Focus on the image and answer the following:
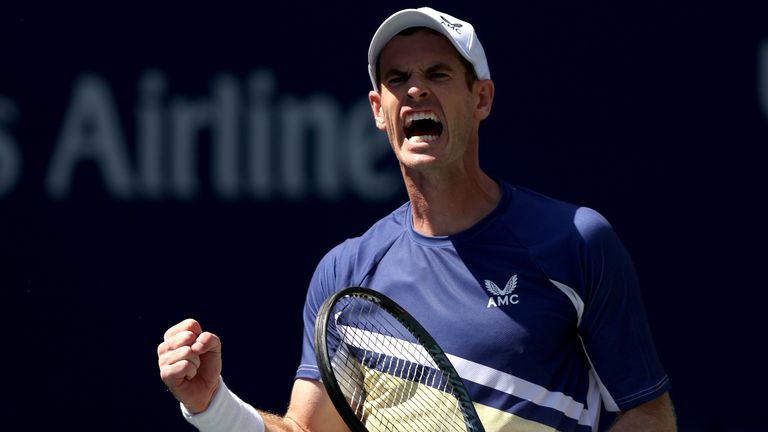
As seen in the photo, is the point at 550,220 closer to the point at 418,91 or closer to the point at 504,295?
the point at 504,295

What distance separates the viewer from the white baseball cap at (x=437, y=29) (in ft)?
10.4

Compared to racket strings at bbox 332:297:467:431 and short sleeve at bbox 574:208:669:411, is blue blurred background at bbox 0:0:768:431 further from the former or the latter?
short sleeve at bbox 574:208:669:411

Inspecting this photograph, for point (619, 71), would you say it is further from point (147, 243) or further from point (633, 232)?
point (147, 243)

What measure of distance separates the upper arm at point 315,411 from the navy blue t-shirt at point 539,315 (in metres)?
0.29

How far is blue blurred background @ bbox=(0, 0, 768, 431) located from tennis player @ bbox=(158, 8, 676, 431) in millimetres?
1558

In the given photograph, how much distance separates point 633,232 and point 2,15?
2200 millimetres

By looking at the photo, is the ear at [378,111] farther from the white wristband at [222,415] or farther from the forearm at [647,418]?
the forearm at [647,418]

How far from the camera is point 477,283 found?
10.3ft

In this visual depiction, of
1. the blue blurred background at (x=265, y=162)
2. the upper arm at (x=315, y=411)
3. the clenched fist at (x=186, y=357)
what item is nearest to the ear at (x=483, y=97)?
the upper arm at (x=315, y=411)

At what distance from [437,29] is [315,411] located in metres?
0.88

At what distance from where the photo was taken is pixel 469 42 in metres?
3.21

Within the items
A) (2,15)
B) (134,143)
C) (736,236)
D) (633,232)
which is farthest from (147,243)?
(736,236)

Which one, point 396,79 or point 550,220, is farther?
point 396,79

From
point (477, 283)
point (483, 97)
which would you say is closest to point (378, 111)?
point (483, 97)
